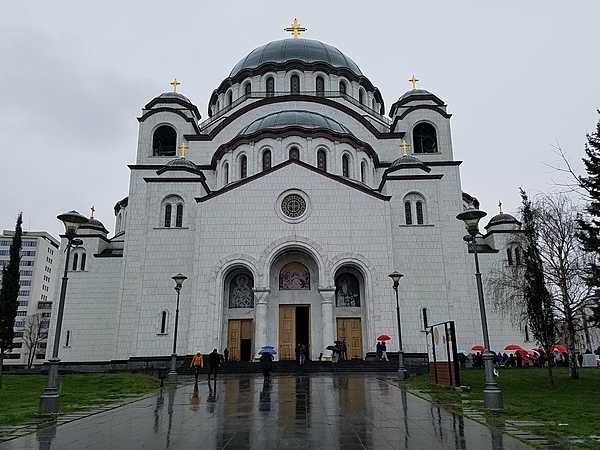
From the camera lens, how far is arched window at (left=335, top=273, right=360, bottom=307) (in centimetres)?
2933

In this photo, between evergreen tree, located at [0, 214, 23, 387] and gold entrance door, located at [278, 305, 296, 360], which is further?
gold entrance door, located at [278, 305, 296, 360]

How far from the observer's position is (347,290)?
29.6m

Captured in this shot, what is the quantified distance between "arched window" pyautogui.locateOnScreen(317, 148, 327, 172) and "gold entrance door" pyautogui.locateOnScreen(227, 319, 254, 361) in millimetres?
11434

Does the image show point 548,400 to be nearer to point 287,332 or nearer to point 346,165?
point 287,332

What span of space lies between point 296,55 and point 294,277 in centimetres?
2244

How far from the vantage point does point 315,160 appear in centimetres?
3247

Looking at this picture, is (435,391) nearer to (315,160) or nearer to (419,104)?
(315,160)

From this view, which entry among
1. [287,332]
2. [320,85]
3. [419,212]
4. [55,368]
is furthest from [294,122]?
[55,368]

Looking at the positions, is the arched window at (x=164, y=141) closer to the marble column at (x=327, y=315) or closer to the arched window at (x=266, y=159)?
the arched window at (x=266, y=159)

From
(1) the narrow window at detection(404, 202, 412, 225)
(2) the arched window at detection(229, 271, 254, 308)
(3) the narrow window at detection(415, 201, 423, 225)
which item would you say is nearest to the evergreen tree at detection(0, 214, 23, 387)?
(2) the arched window at detection(229, 271, 254, 308)

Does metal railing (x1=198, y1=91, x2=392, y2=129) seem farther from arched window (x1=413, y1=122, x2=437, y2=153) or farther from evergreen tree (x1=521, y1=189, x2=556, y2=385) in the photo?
evergreen tree (x1=521, y1=189, x2=556, y2=385)

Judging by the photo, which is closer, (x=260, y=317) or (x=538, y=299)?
(x=538, y=299)

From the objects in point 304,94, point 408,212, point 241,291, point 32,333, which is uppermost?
point 304,94

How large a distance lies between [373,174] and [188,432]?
2956cm
